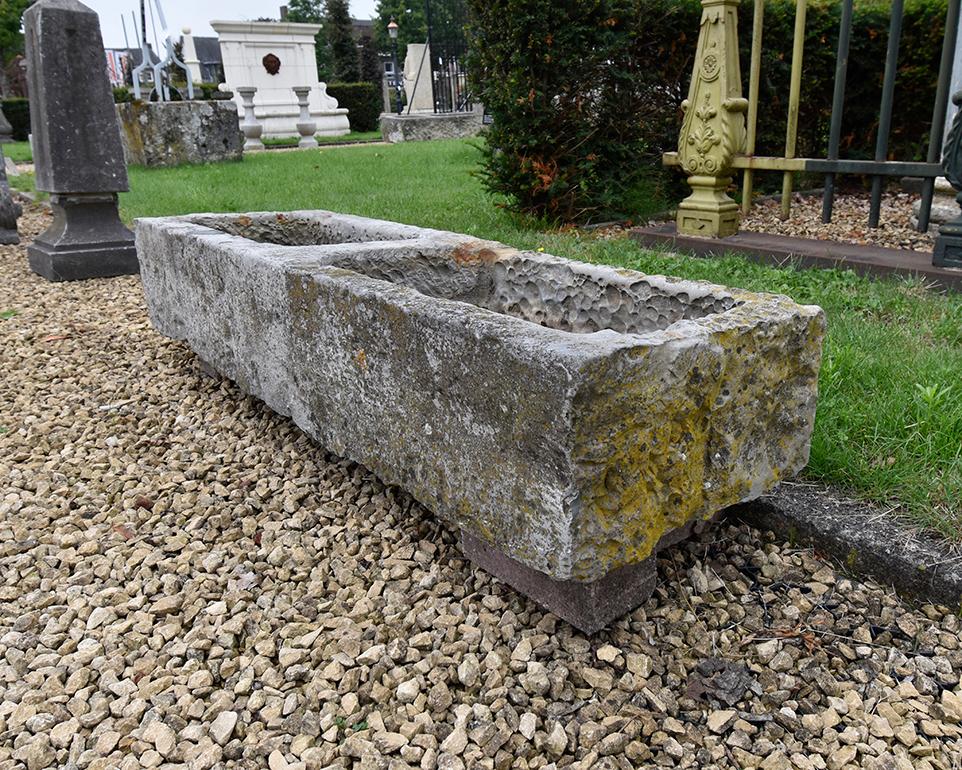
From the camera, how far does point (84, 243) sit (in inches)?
227

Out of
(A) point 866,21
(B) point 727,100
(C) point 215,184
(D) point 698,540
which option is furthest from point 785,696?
(C) point 215,184

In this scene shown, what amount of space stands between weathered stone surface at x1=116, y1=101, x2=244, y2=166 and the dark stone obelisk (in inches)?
238

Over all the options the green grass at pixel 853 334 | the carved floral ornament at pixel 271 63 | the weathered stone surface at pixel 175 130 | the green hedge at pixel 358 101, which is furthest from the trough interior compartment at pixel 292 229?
the green hedge at pixel 358 101

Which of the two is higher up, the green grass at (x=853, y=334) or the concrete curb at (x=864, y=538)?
the green grass at (x=853, y=334)

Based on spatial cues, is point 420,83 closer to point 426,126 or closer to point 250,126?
point 426,126

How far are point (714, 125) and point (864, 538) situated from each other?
3738mm

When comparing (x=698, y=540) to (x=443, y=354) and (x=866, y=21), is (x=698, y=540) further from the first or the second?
(x=866, y=21)

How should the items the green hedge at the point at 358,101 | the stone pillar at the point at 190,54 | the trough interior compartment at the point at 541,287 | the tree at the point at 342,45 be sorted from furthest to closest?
the tree at the point at 342,45 < the stone pillar at the point at 190,54 < the green hedge at the point at 358,101 < the trough interior compartment at the point at 541,287

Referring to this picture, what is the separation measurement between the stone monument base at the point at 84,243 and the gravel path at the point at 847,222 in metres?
4.47

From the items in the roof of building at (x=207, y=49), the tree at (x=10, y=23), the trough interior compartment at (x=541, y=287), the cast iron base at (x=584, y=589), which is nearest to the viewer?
the cast iron base at (x=584, y=589)

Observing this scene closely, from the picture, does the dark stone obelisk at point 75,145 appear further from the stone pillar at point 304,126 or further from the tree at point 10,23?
the tree at point 10,23

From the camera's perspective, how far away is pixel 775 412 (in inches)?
76.9

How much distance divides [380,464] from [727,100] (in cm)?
385

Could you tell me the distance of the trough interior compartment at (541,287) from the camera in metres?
2.33
